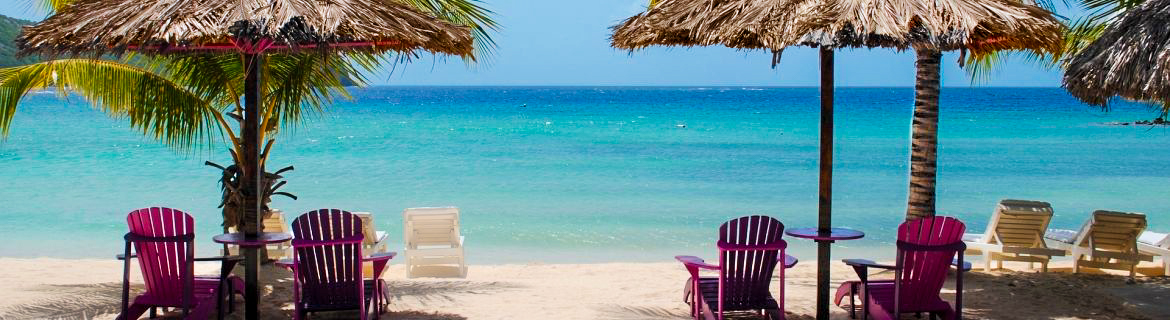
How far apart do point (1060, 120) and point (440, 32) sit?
140ft

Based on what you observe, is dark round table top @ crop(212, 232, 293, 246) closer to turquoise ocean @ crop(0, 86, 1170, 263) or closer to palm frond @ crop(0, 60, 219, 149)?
palm frond @ crop(0, 60, 219, 149)

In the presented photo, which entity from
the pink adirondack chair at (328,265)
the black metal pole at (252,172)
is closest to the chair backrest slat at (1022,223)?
the pink adirondack chair at (328,265)

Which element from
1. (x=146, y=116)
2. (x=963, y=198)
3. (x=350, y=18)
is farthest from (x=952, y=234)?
(x=963, y=198)

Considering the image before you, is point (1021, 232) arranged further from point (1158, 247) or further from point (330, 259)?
point (330, 259)

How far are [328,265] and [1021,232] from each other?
18.4ft

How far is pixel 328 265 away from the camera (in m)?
5.84

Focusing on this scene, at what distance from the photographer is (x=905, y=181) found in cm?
2078

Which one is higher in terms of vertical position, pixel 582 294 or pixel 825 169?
pixel 825 169

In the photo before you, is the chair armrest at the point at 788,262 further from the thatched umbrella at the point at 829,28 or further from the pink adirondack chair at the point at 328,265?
the pink adirondack chair at the point at 328,265

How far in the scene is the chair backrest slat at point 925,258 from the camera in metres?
5.68

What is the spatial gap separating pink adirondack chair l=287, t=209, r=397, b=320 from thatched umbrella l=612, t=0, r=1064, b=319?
2.00 m

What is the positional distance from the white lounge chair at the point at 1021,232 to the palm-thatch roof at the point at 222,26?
500 centimetres

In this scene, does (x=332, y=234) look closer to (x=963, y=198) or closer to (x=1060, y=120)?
(x=963, y=198)

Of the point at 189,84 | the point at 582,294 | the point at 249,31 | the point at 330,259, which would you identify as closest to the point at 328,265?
the point at 330,259
